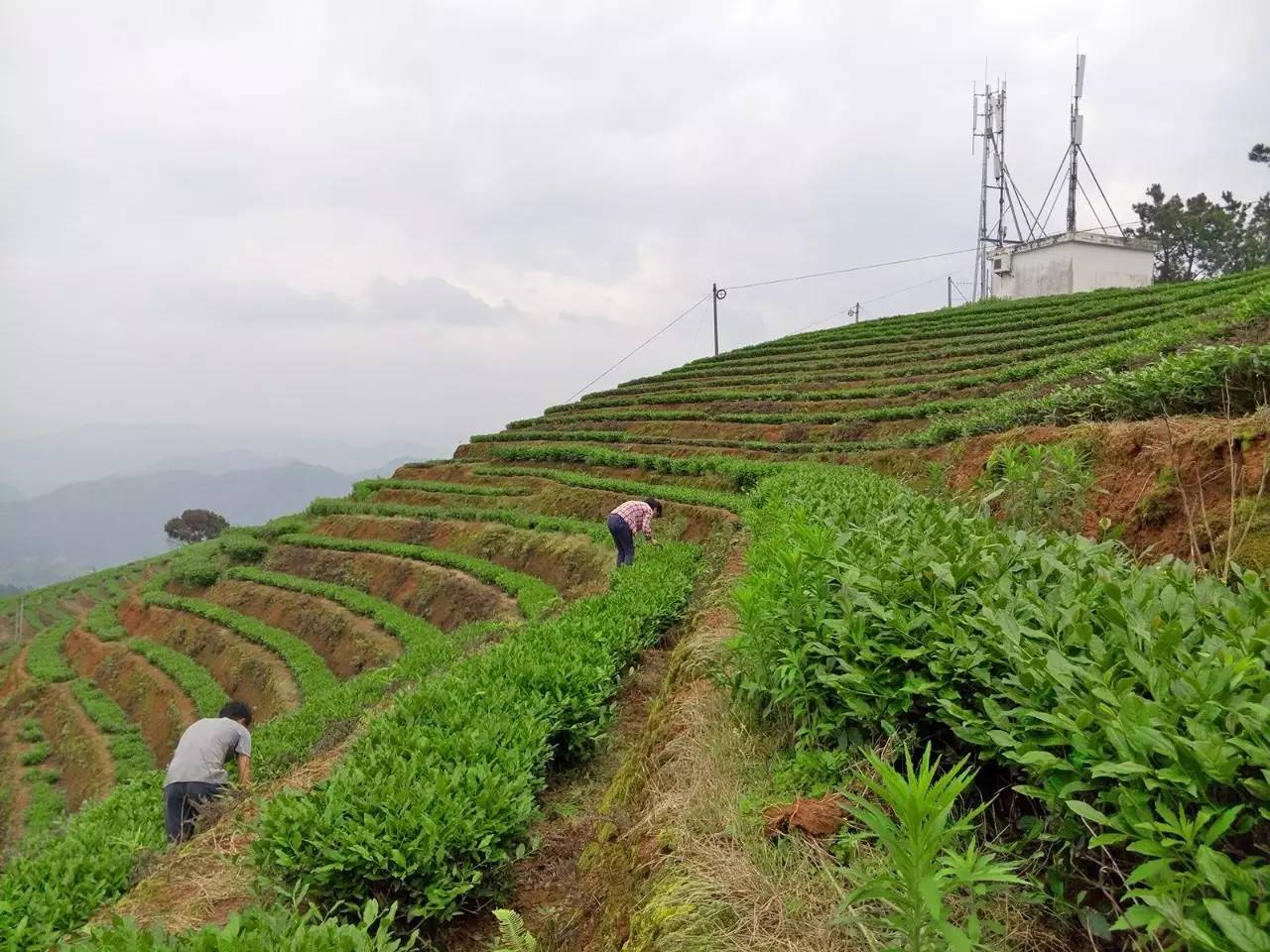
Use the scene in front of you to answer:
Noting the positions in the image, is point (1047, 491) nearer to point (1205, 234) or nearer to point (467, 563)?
point (467, 563)

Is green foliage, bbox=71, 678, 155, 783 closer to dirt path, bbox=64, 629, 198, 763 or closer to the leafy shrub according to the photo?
dirt path, bbox=64, 629, 198, 763

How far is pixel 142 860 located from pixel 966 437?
39.0 feet

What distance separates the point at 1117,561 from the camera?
10.7ft

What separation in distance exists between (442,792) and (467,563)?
48.4 feet

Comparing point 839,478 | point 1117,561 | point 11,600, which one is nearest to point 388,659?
point 839,478

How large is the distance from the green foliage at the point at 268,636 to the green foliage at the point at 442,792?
1117cm

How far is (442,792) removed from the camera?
352 cm

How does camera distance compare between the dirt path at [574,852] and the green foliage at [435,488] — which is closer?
the dirt path at [574,852]

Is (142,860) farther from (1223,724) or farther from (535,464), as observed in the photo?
(535,464)

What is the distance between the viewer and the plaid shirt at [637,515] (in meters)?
11.6

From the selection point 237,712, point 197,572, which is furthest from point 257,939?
point 197,572

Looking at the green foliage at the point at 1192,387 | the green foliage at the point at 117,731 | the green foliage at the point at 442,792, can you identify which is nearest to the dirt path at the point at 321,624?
the green foliage at the point at 117,731

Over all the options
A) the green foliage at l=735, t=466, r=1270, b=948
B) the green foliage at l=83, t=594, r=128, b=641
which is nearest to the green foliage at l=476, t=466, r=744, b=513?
the green foliage at l=735, t=466, r=1270, b=948

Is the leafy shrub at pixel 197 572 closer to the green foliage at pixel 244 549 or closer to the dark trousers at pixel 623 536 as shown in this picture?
the green foliage at pixel 244 549
